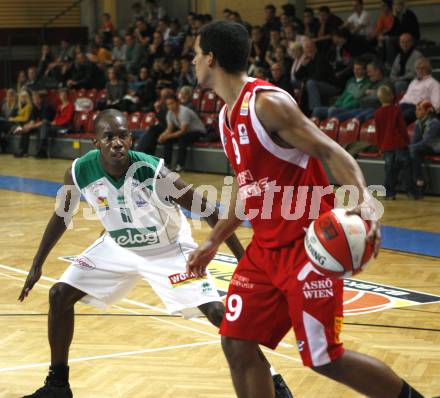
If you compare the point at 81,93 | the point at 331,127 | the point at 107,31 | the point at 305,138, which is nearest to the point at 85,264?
the point at 305,138

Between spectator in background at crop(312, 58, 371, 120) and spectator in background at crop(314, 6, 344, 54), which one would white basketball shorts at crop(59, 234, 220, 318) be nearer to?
spectator in background at crop(312, 58, 371, 120)

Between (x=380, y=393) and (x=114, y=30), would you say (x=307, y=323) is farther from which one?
(x=114, y=30)

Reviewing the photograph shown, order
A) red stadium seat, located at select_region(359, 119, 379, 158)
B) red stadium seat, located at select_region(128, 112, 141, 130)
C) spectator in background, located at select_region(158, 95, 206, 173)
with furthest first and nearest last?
red stadium seat, located at select_region(128, 112, 141, 130), spectator in background, located at select_region(158, 95, 206, 173), red stadium seat, located at select_region(359, 119, 379, 158)

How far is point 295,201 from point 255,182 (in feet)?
0.63

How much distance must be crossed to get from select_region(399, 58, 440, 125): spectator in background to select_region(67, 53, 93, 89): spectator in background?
9300 mm

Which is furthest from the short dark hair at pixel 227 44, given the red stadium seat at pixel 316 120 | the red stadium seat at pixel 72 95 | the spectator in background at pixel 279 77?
the red stadium seat at pixel 72 95

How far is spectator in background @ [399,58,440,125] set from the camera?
12578 millimetres

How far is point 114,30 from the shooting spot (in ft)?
74.9

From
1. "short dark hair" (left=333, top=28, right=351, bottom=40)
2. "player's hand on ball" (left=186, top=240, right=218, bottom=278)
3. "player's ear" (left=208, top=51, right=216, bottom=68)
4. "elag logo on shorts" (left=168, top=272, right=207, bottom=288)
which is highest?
"player's ear" (left=208, top=51, right=216, bottom=68)

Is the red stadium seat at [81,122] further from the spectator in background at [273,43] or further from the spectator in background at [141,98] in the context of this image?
the spectator in background at [273,43]

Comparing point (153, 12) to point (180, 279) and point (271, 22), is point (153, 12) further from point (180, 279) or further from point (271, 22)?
point (180, 279)

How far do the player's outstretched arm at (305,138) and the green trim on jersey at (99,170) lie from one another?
1330 mm

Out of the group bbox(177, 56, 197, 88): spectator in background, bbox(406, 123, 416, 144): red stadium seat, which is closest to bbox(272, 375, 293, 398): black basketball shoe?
bbox(406, 123, 416, 144): red stadium seat

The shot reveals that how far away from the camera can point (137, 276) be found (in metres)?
4.75
